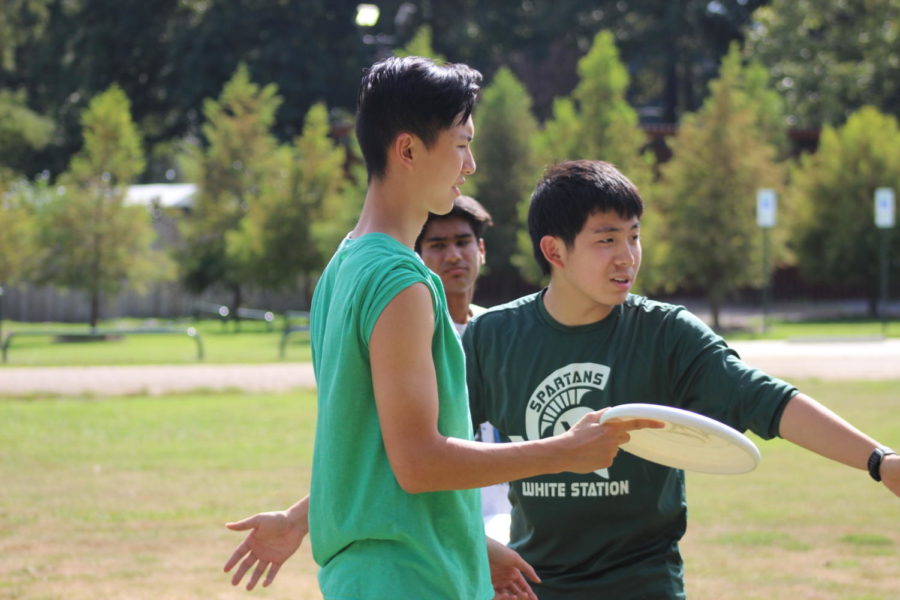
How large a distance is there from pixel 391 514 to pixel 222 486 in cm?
845

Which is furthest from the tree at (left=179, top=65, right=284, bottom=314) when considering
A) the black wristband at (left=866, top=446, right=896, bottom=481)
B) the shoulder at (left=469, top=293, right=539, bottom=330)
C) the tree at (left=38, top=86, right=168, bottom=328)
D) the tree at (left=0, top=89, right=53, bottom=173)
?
the black wristband at (left=866, top=446, right=896, bottom=481)

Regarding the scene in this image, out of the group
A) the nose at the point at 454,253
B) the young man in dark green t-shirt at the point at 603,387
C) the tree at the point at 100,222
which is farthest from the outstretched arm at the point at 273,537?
the tree at the point at 100,222

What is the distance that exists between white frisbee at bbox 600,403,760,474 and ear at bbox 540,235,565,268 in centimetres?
88

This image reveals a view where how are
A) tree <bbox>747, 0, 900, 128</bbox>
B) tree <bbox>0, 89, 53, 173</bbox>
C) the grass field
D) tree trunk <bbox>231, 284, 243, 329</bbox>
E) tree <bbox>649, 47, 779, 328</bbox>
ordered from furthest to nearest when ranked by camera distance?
tree <bbox>0, 89, 53, 173</bbox> → tree <bbox>747, 0, 900, 128</bbox> → tree trunk <bbox>231, 284, 243, 329</bbox> → tree <bbox>649, 47, 779, 328</bbox> → the grass field

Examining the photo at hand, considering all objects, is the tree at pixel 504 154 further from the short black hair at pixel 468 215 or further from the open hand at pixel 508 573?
the open hand at pixel 508 573

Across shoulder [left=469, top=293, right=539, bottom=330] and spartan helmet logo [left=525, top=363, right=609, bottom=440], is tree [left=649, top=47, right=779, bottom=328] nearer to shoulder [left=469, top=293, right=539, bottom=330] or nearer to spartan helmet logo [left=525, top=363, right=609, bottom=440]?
shoulder [left=469, top=293, right=539, bottom=330]

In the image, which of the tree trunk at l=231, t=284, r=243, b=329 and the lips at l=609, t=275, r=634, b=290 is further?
the tree trunk at l=231, t=284, r=243, b=329

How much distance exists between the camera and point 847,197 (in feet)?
122

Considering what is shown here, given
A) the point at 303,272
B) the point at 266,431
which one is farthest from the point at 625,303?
the point at 303,272

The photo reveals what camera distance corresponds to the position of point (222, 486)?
35.1ft

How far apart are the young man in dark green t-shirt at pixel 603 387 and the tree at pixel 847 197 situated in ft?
116

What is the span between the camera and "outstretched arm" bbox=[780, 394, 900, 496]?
3203 millimetres

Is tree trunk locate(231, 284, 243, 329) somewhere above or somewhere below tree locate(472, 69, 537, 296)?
below

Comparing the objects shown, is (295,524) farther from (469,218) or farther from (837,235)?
(837,235)
